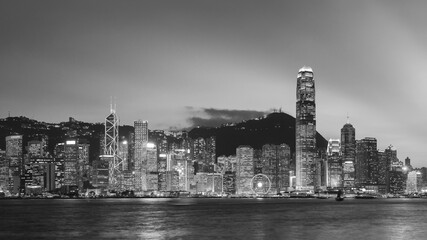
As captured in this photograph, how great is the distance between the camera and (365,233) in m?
91.3

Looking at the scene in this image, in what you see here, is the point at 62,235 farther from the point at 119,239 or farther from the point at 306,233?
the point at 306,233

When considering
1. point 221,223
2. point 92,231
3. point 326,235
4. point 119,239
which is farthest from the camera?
point 221,223

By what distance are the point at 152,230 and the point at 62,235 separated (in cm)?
1310

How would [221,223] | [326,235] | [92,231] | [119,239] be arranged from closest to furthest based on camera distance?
[119,239], [326,235], [92,231], [221,223]

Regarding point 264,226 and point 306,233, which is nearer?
point 306,233

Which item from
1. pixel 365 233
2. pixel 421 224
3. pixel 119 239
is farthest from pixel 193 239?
pixel 421 224

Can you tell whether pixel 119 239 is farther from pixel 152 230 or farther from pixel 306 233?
pixel 306 233

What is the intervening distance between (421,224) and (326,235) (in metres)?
28.1

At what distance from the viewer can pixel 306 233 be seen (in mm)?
90375

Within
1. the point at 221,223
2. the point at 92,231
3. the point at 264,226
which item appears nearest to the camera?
the point at 92,231

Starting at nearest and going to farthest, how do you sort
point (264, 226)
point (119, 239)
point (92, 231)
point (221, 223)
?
point (119, 239), point (92, 231), point (264, 226), point (221, 223)

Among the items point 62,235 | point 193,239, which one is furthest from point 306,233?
point 62,235

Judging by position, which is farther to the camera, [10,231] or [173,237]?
[10,231]

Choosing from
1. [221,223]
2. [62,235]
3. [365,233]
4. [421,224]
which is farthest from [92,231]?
[421,224]
